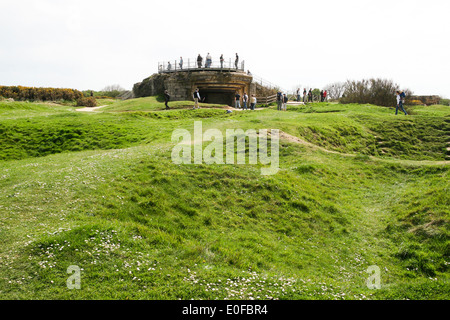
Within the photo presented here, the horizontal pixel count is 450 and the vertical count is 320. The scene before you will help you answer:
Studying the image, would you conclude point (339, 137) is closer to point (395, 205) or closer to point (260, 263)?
point (395, 205)

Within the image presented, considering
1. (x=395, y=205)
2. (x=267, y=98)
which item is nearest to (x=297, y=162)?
(x=395, y=205)

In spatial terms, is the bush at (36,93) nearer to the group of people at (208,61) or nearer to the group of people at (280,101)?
the group of people at (208,61)

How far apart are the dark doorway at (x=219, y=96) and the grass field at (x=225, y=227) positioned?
29417 mm

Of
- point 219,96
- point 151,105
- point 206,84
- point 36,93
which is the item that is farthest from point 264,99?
point 36,93

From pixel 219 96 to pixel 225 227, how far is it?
39.0 metres

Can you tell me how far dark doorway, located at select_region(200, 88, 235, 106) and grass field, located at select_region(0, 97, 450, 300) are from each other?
29417mm

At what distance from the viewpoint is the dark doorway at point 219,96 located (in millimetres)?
47938

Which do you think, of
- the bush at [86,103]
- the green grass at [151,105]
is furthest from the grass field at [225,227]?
the bush at [86,103]

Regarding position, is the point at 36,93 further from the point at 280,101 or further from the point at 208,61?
the point at 280,101

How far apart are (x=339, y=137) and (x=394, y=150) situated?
385 cm

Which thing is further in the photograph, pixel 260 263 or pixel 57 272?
pixel 260 263

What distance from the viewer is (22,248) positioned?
806 centimetres
